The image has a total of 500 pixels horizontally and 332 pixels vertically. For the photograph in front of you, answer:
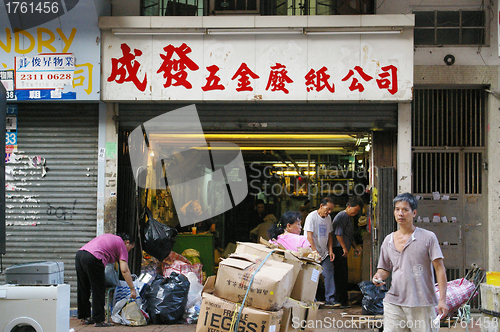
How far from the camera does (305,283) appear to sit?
14.0ft

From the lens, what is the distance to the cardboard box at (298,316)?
389 cm

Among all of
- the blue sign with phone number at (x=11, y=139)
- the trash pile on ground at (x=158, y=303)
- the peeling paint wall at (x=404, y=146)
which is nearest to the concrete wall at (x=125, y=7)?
the blue sign with phone number at (x=11, y=139)

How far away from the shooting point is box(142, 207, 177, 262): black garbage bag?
6.80 metres

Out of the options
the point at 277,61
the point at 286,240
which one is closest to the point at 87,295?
the point at 286,240

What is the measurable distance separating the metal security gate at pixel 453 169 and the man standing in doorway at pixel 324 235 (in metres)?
1.41

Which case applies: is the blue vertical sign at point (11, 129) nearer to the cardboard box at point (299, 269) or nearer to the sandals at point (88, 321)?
the sandals at point (88, 321)

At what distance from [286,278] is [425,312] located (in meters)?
1.14

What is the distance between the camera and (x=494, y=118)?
22.0 feet

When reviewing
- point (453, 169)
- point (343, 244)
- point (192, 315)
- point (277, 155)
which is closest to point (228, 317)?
point (192, 315)

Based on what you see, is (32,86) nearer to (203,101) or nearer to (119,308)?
(203,101)

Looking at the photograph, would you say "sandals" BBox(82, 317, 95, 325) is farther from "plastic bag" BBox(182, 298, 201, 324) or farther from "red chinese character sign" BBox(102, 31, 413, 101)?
"red chinese character sign" BBox(102, 31, 413, 101)

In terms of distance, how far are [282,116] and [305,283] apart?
323cm

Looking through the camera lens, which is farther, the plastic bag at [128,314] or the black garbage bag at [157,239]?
the black garbage bag at [157,239]

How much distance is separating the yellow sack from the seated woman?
208 cm
